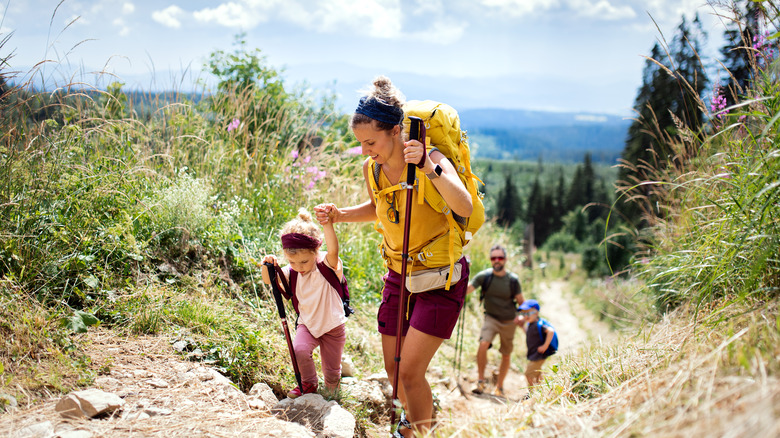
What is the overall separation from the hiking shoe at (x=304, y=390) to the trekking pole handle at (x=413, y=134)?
1.63 meters

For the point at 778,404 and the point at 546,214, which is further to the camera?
the point at 546,214

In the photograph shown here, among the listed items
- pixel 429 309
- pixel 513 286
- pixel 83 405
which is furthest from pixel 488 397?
pixel 83 405

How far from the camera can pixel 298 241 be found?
3258mm

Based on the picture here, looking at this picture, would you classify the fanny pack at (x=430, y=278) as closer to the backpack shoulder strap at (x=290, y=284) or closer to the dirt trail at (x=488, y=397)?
the dirt trail at (x=488, y=397)

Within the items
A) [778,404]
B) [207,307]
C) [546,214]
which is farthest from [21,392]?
[546,214]

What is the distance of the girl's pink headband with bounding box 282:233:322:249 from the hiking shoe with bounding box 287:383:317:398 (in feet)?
3.16

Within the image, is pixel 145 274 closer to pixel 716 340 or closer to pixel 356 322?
pixel 356 322

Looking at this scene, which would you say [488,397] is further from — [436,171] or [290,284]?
[436,171]

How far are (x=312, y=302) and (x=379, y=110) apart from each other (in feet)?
4.83

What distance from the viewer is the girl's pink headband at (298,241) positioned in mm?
3250

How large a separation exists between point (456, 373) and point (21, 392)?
4.90 metres

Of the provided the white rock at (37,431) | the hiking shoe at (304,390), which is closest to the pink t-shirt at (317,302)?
the hiking shoe at (304,390)

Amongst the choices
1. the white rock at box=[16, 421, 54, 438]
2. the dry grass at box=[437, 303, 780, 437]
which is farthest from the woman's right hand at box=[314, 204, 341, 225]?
the white rock at box=[16, 421, 54, 438]

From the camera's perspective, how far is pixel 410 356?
2740 millimetres
